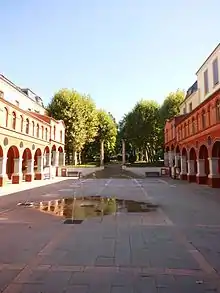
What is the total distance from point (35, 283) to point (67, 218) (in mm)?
6105

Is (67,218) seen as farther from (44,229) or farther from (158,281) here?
(158,281)

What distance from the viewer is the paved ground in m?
4.59

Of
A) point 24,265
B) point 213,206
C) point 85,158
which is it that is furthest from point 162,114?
point 24,265

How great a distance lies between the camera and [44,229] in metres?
8.71

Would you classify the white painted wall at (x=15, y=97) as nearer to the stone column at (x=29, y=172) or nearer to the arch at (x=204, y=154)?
the stone column at (x=29, y=172)

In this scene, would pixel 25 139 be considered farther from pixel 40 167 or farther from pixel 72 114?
pixel 72 114

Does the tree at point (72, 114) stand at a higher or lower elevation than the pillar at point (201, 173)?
higher

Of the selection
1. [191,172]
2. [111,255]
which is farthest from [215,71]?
[111,255]

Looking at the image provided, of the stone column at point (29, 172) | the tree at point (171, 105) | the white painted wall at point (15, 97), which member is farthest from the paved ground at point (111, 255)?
the tree at point (171, 105)

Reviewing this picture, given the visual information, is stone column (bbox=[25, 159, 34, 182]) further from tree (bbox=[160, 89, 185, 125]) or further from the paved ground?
tree (bbox=[160, 89, 185, 125])

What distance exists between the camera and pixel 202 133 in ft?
86.6

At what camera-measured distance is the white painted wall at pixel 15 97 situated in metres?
33.3

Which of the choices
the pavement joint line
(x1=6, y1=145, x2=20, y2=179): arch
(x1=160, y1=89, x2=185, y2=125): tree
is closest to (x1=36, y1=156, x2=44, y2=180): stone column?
(x1=6, y1=145, x2=20, y2=179): arch

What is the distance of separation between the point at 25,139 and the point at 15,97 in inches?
318
